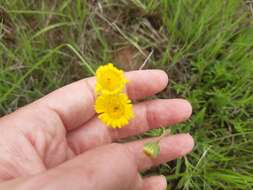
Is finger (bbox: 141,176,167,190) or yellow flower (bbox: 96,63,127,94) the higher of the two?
yellow flower (bbox: 96,63,127,94)

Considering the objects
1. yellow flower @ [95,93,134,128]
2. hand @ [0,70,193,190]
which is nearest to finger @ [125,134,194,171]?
hand @ [0,70,193,190]

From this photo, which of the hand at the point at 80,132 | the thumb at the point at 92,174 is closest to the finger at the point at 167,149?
the hand at the point at 80,132

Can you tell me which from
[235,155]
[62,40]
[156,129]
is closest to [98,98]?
[156,129]

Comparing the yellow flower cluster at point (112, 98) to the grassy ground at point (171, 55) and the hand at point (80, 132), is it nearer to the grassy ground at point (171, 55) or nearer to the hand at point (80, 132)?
the hand at point (80, 132)

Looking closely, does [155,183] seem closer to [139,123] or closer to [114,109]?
[139,123]

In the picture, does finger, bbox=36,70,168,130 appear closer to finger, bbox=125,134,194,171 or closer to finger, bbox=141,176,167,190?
finger, bbox=125,134,194,171

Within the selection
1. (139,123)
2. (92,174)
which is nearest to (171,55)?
(139,123)
